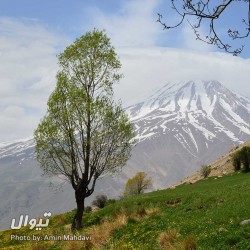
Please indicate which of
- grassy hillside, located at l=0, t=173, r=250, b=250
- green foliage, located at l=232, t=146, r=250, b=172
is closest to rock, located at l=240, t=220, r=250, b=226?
grassy hillside, located at l=0, t=173, r=250, b=250

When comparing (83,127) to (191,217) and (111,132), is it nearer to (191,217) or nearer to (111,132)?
(111,132)

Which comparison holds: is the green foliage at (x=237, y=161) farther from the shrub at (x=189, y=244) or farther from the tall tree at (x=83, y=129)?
the shrub at (x=189, y=244)

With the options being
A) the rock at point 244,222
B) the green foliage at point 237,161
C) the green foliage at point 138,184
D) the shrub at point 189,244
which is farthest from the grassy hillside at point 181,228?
the green foliage at point 138,184

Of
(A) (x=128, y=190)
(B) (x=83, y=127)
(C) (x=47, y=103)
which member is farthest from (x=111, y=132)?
(A) (x=128, y=190)

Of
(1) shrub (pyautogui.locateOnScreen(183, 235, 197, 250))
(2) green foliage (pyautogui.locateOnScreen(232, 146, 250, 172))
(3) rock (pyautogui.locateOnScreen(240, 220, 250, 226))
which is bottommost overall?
(1) shrub (pyautogui.locateOnScreen(183, 235, 197, 250))

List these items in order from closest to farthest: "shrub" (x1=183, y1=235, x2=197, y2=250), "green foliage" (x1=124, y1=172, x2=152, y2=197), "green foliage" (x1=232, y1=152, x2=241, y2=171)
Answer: "shrub" (x1=183, y1=235, x2=197, y2=250) → "green foliage" (x1=232, y1=152, x2=241, y2=171) → "green foliage" (x1=124, y1=172, x2=152, y2=197)

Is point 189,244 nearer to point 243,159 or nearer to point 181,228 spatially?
point 181,228

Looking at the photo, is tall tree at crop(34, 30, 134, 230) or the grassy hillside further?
tall tree at crop(34, 30, 134, 230)

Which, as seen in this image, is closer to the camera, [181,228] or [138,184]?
[181,228]

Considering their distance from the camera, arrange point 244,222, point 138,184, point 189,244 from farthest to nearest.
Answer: point 138,184, point 244,222, point 189,244

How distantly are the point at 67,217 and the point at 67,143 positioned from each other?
12.3m

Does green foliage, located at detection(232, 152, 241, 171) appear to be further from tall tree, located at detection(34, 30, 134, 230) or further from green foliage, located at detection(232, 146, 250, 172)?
tall tree, located at detection(34, 30, 134, 230)

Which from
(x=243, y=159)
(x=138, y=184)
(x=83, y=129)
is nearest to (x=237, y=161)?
(x=243, y=159)

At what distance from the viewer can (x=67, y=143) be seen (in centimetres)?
3403
